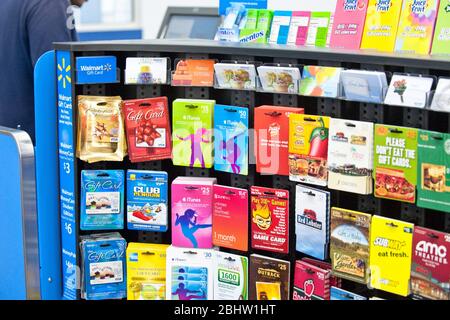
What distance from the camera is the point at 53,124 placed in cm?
306

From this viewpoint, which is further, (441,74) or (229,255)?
(229,255)

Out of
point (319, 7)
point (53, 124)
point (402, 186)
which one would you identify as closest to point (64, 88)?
point (53, 124)

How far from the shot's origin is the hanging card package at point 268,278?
2746 mm

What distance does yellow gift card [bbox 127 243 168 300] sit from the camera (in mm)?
2975

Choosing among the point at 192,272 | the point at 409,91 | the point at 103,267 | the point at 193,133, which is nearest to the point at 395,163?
the point at 409,91

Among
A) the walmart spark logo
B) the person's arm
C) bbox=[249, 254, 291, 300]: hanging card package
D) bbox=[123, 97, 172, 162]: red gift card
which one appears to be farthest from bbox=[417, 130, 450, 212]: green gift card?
the person's arm

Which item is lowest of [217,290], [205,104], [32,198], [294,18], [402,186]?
[217,290]

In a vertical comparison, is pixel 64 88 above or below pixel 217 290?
above

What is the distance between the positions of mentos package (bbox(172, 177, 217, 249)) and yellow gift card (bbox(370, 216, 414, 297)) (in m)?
0.69

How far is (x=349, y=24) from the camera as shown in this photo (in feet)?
9.44

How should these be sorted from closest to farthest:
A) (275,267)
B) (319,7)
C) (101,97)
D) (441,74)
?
1. (441,74)
2. (275,267)
3. (101,97)
4. (319,7)

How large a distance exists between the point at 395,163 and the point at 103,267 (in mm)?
1296

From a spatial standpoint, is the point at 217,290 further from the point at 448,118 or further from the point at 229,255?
the point at 448,118

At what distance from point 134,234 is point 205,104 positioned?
2.16 ft
